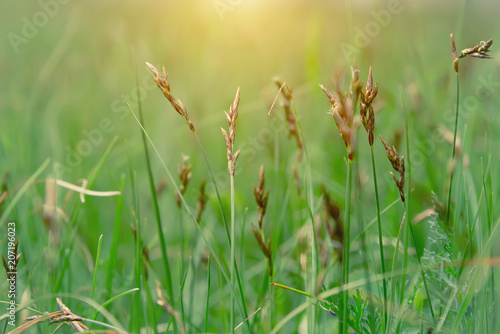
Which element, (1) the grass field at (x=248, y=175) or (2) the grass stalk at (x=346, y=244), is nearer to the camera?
(2) the grass stalk at (x=346, y=244)

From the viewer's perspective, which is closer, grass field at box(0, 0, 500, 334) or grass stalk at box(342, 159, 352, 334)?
grass stalk at box(342, 159, 352, 334)

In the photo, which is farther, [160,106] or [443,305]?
[160,106]

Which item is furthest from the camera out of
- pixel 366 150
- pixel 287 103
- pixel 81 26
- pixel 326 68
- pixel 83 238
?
pixel 81 26

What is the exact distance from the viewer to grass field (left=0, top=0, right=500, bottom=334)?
38.8 inches

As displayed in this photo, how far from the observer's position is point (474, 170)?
2.14m

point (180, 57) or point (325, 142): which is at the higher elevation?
point (180, 57)

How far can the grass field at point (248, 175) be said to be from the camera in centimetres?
99

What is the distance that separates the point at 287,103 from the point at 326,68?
315cm

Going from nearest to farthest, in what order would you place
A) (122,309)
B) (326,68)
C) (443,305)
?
(443,305), (122,309), (326,68)

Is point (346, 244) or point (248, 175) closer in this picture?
point (346, 244)

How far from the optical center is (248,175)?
9.30ft

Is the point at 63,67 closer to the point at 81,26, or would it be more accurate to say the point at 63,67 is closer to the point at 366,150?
the point at 81,26

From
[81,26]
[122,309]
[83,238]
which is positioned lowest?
[122,309]

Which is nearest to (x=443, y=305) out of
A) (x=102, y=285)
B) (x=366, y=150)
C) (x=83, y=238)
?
(x=102, y=285)
